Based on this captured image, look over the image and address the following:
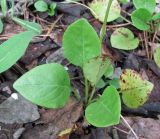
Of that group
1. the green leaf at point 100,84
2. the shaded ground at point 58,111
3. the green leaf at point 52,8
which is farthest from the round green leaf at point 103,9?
the green leaf at point 100,84

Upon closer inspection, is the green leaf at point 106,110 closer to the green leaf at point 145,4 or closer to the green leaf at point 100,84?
the green leaf at point 100,84

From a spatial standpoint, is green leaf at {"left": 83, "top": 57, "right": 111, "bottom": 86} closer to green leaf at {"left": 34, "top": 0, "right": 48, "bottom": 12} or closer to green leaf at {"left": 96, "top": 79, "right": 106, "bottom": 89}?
green leaf at {"left": 96, "top": 79, "right": 106, "bottom": 89}

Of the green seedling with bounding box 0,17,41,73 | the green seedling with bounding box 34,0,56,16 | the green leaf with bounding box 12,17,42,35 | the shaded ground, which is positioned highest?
the green seedling with bounding box 0,17,41,73

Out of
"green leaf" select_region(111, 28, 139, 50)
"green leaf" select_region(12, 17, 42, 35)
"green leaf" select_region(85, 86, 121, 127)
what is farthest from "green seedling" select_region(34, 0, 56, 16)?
"green leaf" select_region(85, 86, 121, 127)

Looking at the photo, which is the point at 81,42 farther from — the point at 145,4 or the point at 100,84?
the point at 145,4

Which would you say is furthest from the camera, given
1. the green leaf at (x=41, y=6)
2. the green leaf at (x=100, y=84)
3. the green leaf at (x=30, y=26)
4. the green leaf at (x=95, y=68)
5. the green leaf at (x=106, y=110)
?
the green leaf at (x=41, y=6)

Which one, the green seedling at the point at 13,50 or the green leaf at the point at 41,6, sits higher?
the green seedling at the point at 13,50

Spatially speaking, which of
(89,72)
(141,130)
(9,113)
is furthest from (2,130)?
(141,130)
